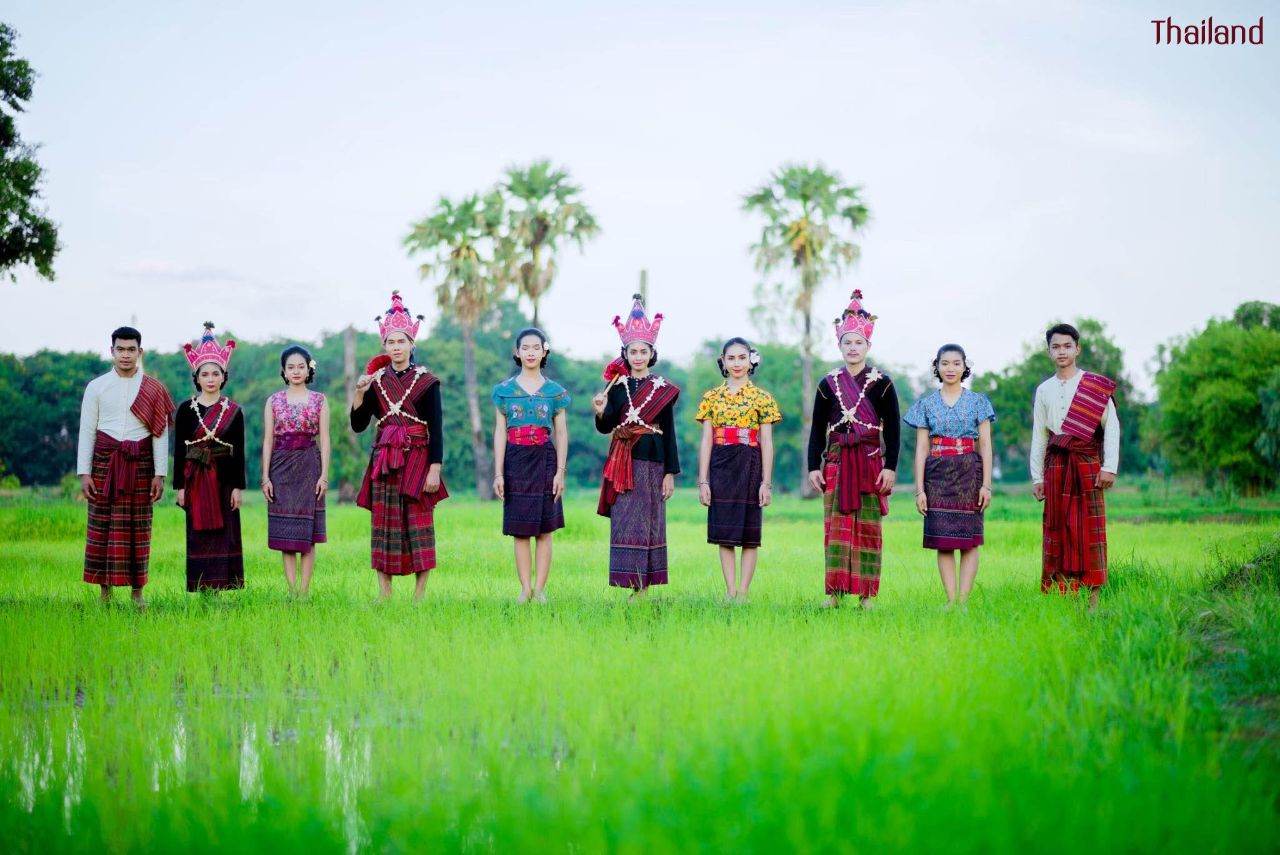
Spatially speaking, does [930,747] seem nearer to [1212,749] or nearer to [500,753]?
[1212,749]

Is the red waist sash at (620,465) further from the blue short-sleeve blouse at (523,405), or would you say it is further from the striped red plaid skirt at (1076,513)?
the striped red plaid skirt at (1076,513)

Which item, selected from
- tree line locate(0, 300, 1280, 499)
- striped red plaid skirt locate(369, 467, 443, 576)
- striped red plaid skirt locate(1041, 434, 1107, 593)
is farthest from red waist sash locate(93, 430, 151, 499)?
tree line locate(0, 300, 1280, 499)

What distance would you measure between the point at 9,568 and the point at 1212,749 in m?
12.5

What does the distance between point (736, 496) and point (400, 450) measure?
8.71 ft

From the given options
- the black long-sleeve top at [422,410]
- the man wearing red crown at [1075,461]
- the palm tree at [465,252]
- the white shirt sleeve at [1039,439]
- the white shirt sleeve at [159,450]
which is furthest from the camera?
the palm tree at [465,252]

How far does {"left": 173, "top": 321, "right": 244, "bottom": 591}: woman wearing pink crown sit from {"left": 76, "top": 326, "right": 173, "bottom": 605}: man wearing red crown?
0.68ft

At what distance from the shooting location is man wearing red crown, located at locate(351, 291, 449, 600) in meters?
8.62


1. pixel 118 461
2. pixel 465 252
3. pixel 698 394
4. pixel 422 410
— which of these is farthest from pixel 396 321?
pixel 698 394

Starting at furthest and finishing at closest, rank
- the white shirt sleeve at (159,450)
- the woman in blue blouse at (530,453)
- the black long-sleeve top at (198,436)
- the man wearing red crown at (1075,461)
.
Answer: the black long-sleeve top at (198,436)
the white shirt sleeve at (159,450)
the woman in blue blouse at (530,453)
the man wearing red crown at (1075,461)

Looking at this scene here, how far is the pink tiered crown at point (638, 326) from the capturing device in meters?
8.55

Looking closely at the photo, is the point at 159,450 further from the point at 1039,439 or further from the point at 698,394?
the point at 698,394

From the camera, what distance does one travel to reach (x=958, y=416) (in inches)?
324

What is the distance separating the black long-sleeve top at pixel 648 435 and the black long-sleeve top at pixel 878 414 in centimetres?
108

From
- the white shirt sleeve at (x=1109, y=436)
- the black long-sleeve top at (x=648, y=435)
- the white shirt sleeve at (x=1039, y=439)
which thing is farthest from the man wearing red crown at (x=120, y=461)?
the white shirt sleeve at (x=1109, y=436)
